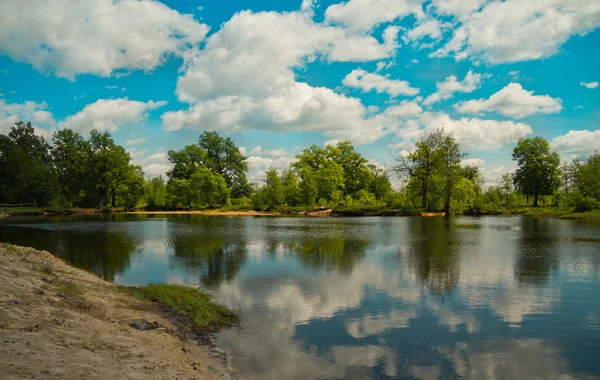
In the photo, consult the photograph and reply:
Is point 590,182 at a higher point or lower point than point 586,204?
higher

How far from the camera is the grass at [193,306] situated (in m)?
11.5

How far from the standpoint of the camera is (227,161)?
111 metres

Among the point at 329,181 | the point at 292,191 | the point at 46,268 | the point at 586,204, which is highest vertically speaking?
the point at 329,181

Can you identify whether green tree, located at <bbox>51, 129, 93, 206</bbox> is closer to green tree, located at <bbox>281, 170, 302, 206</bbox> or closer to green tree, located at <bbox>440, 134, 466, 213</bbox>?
green tree, located at <bbox>281, 170, 302, 206</bbox>

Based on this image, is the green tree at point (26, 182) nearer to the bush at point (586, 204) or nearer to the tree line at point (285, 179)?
the tree line at point (285, 179)

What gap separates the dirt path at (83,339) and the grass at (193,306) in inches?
→ 26.7

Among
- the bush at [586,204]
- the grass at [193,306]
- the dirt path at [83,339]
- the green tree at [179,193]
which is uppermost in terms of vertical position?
the green tree at [179,193]

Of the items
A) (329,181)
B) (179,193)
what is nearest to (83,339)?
(329,181)

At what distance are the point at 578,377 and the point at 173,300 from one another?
11787 mm

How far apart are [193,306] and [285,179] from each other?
85.6m

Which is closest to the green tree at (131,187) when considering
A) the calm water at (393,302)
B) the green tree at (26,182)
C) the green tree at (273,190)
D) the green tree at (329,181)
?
the green tree at (26,182)

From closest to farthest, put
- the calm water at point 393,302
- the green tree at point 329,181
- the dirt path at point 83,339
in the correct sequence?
the dirt path at point 83,339 → the calm water at point 393,302 → the green tree at point 329,181

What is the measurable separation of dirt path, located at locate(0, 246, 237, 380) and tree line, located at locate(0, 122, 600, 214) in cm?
6956

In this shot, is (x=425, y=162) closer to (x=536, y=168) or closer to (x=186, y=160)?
(x=536, y=168)
